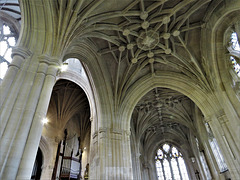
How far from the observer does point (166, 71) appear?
445 inches

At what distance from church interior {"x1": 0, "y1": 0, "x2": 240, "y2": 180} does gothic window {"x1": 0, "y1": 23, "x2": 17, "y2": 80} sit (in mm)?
50

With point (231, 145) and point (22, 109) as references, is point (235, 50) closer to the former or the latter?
point (231, 145)

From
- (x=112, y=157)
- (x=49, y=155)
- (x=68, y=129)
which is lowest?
(x=112, y=157)

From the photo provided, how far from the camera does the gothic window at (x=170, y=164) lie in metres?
18.9

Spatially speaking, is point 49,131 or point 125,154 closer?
point 125,154

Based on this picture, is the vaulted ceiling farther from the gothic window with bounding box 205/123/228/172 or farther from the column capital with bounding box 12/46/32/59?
the column capital with bounding box 12/46/32/59

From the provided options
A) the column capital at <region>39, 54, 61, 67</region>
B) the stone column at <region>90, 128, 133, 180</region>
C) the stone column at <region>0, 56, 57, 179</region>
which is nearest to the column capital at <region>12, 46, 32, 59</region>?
the stone column at <region>0, 56, 57, 179</region>

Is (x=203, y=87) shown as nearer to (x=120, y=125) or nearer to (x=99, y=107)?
(x=120, y=125)

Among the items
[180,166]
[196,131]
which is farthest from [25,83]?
[180,166]

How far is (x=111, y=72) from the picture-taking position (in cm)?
1057

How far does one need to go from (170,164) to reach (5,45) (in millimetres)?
19781

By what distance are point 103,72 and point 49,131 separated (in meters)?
7.70

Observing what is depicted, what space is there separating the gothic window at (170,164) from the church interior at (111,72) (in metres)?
6.00

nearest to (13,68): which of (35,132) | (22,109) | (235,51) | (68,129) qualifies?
(22,109)
